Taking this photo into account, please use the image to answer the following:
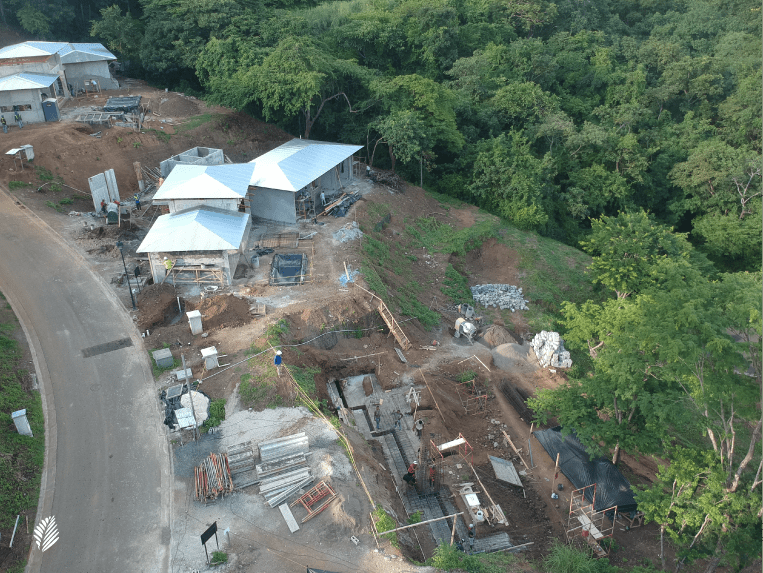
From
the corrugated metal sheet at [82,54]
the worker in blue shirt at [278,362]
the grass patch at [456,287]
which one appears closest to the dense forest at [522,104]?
the corrugated metal sheet at [82,54]

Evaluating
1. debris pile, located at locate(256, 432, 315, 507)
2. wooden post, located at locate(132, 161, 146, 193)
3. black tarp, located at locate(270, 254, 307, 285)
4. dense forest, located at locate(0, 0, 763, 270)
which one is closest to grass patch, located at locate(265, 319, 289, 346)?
black tarp, located at locate(270, 254, 307, 285)

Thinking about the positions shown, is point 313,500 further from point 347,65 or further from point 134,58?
point 134,58

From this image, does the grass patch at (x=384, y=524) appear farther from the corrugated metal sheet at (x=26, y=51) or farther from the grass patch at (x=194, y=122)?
the corrugated metal sheet at (x=26, y=51)

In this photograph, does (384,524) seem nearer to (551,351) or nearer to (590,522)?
(590,522)

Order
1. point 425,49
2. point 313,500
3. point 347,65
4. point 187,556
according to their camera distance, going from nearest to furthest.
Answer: point 187,556, point 313,500, point 347,65, point 425,49

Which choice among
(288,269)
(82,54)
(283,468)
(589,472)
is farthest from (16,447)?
(82,54)

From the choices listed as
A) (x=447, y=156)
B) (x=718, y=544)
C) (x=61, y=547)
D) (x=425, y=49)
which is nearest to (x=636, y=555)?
(x=718, y=544)

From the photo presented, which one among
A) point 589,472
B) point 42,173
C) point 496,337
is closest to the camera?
point 589,472
